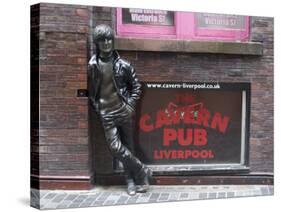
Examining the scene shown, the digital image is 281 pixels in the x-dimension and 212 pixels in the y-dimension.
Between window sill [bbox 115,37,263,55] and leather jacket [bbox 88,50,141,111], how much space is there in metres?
0.21

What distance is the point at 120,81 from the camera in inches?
296

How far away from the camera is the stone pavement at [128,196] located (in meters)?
7.28

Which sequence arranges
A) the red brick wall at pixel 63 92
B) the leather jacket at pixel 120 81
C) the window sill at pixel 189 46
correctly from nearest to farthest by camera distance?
the red brick wall at pixel 63 92
the leather jacket at pixel 120 81
the window sill at pixel 189 46

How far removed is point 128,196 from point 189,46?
187 cm

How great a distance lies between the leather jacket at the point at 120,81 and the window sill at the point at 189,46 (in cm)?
21

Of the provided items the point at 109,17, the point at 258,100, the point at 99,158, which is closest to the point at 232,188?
the point at 258,100

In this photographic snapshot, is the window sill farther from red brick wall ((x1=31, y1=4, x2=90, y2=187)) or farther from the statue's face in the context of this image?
red brick wall ((x1=31, y1=4, x2=90, y2=187))

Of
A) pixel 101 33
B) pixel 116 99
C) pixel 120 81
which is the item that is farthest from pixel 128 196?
pixel 101 33

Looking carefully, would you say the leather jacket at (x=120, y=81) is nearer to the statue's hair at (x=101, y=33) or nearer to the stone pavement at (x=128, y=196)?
the statue's hair at (x=101, y=33)

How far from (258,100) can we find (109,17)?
84.3 inches

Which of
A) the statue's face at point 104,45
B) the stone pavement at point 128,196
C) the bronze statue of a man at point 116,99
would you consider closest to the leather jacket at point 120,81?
the bronze statue of a man at point 116,99

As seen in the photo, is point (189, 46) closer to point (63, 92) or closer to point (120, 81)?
point (120, 81)

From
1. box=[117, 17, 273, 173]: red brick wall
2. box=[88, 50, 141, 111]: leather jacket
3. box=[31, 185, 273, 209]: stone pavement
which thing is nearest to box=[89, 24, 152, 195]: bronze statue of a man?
box=[88, 50, 141, 111]: leather jacket

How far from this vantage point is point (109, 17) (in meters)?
7.56
